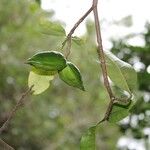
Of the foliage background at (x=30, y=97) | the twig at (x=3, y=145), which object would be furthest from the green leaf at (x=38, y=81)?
the foliage background at (x=30, y=97)

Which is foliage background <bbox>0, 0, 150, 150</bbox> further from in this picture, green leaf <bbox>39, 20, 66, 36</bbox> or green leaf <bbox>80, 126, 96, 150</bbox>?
green leaf <bbox>80, 126, 96, 150</bbox>

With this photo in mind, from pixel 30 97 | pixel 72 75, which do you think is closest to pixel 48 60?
pixel 72 75

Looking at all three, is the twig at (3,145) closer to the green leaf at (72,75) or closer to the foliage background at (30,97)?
the green leaf at (72,75)

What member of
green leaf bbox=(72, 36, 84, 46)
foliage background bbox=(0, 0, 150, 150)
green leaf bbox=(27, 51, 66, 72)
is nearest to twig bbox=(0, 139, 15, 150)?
green leaf bbox=(27, 51, 66, 72)

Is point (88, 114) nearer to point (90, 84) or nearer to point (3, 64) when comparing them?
point (90, 84)

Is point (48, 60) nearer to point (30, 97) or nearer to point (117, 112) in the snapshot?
point (117, 112)

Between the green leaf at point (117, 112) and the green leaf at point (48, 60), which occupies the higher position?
the green leaf at point (48, 60)
